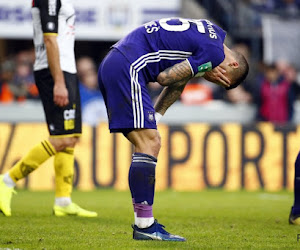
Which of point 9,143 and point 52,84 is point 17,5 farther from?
point 52,84

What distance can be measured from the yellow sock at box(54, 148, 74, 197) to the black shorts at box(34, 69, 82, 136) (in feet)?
0.82

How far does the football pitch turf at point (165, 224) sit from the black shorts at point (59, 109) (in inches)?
35.4

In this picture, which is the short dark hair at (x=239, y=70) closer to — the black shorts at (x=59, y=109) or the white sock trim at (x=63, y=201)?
the black shorts at (x=59, y=109)

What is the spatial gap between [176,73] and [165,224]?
1.91 m

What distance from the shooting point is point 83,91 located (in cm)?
1509

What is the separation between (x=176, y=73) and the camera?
615 centimetres

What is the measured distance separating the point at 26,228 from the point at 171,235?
4.68 feet

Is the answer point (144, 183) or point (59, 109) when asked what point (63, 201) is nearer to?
point (59, 109)

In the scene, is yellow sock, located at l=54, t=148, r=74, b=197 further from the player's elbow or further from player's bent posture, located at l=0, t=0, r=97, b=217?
the player's elbow

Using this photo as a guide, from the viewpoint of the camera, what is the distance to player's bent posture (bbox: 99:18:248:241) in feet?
20.2

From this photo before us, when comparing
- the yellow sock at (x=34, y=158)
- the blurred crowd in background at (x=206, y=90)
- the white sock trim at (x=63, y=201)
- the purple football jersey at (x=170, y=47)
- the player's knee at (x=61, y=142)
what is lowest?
the blurred crowd in background at (x=206, y=90)

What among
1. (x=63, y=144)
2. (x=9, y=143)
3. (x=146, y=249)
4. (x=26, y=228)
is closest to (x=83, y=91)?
(x=9, y=143)

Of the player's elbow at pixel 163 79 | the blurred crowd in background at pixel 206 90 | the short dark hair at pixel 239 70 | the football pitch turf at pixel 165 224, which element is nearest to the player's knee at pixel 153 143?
the player's elbow at pixel 163 79

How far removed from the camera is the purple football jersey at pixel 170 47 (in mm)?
6238
